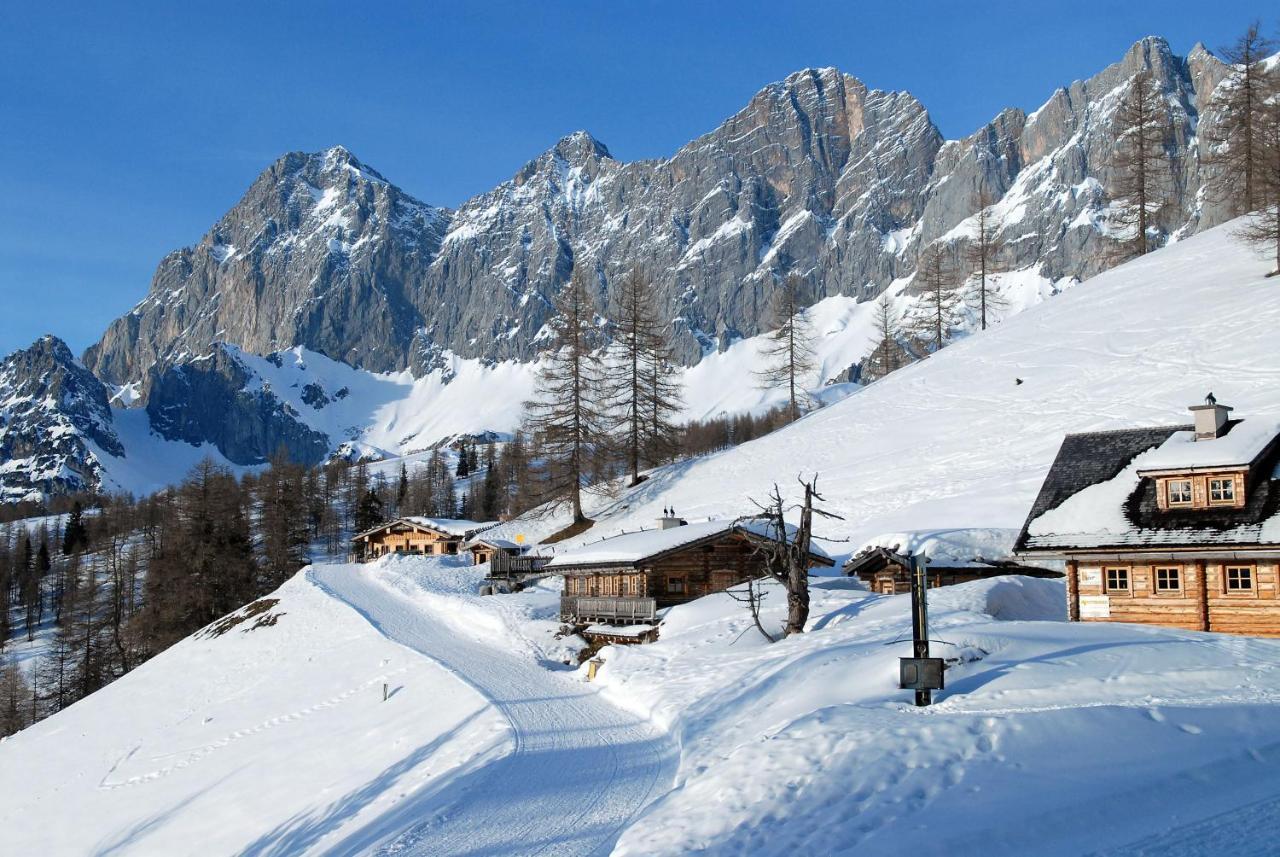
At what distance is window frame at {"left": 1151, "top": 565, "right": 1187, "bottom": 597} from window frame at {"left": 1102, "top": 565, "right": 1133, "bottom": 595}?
53 centimetres

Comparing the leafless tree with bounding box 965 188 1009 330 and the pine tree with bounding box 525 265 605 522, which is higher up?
the leafless tree with bounding box 965 188 1009 330

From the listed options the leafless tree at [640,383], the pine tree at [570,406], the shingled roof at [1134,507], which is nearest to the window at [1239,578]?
the shingled roof at [1134,507]

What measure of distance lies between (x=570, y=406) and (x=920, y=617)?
45.3 meters

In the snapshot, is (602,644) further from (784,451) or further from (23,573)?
(23,573)

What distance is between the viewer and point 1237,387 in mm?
42000

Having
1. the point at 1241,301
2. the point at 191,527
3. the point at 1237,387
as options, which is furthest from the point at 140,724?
the point at 1241,301

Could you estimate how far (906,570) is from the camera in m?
36.9

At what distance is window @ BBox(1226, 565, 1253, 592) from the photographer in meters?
23.7

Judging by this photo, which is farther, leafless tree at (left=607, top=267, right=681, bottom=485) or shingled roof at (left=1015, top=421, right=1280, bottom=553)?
leafless tree at (left=607, top=267, right=681, bottom=485)

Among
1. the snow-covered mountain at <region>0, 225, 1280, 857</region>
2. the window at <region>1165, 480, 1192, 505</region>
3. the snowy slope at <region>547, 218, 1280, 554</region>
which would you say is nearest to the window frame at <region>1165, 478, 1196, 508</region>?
the window at <region>1165, 480, 1192, 505</region>

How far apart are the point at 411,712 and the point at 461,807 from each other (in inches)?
395

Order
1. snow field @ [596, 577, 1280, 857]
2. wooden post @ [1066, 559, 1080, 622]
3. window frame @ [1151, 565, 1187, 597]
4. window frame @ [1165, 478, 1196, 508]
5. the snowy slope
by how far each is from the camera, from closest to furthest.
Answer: snow field @ [596, 577, 1280, 857] → window frame @ [1151, 565, 1187, 597] → window frame @ [1165, 478, 1196, 508] → wooden post @ [1066, 559, 1080, 622] → the snowy slope

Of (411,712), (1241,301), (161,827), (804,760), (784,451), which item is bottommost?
(161,827)

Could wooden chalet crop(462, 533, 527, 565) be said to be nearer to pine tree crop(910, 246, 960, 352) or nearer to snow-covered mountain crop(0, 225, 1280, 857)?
snow-covered mountain crop(0, 225, 1280, 857)
